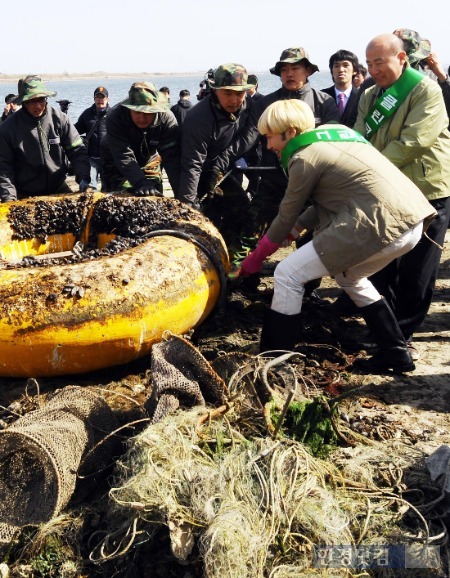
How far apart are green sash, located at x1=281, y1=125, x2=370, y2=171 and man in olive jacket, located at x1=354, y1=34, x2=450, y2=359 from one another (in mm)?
628

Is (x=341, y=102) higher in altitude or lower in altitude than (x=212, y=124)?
higher

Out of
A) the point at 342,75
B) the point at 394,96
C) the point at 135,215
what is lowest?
the point at 135,215

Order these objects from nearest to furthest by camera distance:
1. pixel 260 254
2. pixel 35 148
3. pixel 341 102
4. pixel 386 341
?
pixel 260 254
pixel 386 341
pixel 35 148
pixel 341 102

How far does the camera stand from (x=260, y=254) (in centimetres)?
450

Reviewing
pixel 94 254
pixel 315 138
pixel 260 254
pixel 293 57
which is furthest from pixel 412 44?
pixel 94 254

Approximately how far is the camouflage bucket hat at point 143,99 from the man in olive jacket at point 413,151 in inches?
80.1

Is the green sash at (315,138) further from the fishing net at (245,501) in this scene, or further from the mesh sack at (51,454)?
the mesh sack at (51,454)

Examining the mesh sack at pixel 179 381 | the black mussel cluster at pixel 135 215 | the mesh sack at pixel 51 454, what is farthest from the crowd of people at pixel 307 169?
the mesh sack at pixel 51 454

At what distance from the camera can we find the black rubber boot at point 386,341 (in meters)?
4.54

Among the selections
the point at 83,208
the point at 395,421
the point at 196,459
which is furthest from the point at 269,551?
the point at 83,208

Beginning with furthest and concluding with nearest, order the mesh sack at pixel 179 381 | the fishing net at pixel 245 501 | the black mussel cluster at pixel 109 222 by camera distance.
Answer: the black mussel cluster at pixel 109 222, the mesh sack at pixel 179 381, the fishing net at pixel 245 501

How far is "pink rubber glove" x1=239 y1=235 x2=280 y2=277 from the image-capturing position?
4449 mm

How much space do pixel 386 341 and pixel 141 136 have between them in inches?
131

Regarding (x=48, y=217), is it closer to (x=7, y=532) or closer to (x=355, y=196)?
(x=355, y=196)
